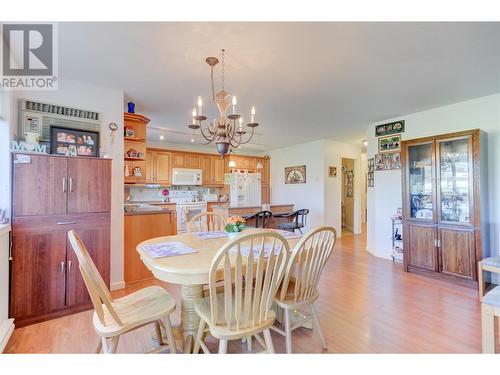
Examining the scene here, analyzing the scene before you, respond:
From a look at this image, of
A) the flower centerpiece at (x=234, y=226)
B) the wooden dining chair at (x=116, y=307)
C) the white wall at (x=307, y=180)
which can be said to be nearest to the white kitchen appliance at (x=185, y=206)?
the white wall at (x=307, y=180)

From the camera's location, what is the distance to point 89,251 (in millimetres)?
2383

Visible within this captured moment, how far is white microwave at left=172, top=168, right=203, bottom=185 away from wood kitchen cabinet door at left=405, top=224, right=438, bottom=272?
449cm

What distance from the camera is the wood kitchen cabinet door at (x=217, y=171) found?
6.42 metres

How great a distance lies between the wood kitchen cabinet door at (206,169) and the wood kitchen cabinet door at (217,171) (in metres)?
0.08

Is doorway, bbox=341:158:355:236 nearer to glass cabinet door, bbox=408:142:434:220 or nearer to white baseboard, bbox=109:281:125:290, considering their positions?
glass cabinet door, bbox=408:142:434:220

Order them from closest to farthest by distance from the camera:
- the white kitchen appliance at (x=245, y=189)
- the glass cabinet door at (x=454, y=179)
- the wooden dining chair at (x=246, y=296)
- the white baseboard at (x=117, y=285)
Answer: the wooden dining chair at (x=246, y=296) < the white baseboard at (x=117, y=285) < the glass cabinet door at (x=454, y=179) < the white kitchen appliance at (x=245, y=189)

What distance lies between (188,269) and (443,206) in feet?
11.1

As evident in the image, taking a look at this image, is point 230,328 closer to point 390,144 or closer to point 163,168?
point 390,144

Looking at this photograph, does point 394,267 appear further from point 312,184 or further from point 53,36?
point 53,36

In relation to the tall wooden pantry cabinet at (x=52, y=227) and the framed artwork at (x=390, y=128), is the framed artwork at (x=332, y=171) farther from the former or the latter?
the tall wooden pantry cabinet at (x=52, y=227)

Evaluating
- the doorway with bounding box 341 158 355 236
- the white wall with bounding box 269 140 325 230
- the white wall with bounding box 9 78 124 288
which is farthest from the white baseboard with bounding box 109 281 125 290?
the doorway with bounding box 341 158 355 236

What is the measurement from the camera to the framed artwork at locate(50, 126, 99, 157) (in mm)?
2500

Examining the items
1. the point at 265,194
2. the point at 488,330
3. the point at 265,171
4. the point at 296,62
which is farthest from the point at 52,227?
the point at 265,171
